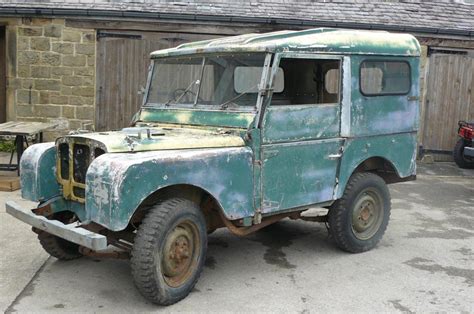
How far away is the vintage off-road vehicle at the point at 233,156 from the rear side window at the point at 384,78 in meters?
0.02

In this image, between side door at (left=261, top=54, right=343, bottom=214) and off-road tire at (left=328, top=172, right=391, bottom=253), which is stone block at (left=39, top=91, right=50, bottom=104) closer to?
side door at (left=261, top=54, right=343, bottom=214)

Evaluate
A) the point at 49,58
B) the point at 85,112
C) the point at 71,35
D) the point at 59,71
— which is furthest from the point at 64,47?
the point at 85,112

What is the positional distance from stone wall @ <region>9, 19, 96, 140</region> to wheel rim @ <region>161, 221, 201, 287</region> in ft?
22.7

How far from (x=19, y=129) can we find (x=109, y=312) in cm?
507

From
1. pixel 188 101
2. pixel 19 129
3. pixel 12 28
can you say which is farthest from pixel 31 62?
pixel 188 101

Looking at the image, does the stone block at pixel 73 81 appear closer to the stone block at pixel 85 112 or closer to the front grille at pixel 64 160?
the stone block at pixel 85 112

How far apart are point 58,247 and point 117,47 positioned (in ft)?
21.6

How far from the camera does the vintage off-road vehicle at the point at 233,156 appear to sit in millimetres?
3912

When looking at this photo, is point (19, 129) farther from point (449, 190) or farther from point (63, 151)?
point (449, 190)

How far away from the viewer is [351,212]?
17.5 feet

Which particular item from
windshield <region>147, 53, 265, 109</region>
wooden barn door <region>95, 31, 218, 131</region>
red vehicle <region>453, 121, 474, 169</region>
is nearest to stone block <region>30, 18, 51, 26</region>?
wooden barn door <region>95, 31, 218, 131</region>

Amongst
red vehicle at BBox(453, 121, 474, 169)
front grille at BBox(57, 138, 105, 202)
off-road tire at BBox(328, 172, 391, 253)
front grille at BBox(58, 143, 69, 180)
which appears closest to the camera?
front grille at BBox(57, 138, 105, 202)

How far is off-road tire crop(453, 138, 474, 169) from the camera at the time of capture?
11.0 m

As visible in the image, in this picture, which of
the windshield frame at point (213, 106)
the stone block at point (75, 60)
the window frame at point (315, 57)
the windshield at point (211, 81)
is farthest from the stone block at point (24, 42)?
the window frame at point (315, 57)
